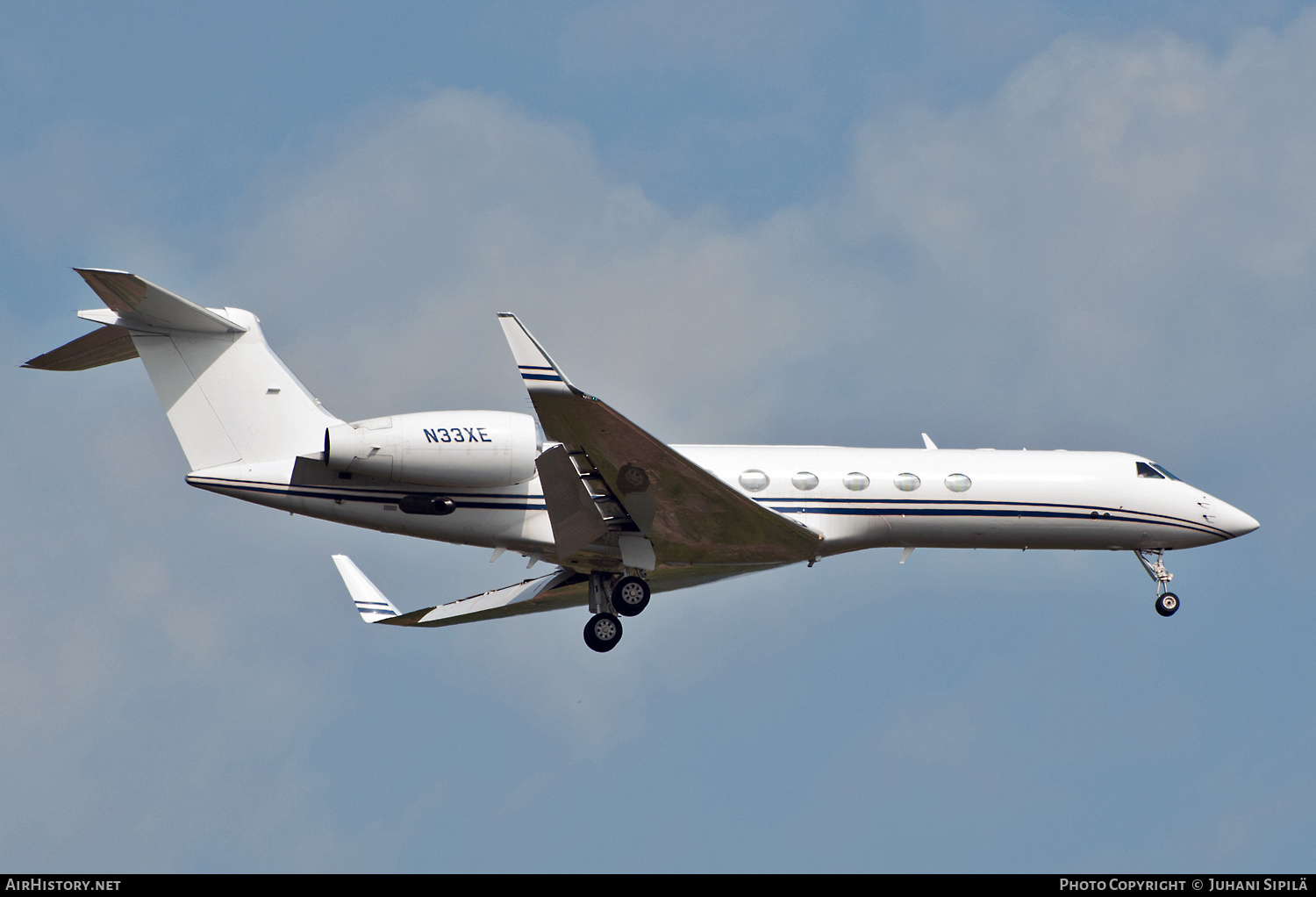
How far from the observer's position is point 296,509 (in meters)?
A: 21.2

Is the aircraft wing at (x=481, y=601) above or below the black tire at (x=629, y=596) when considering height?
above

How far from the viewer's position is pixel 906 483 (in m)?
23.0

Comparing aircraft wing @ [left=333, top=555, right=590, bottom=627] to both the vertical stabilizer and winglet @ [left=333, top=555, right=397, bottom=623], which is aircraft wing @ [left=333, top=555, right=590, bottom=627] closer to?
winglet @ [left=333, top=555, right=397, bottom=623]

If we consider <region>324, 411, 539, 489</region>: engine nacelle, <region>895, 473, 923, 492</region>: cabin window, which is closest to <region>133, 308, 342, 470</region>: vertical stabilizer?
<region>324, 411, 539, 489</region>: engine nacelle

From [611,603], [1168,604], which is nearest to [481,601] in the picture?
[611,603]

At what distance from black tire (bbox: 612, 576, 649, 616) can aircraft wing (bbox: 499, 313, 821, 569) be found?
1.46 ft

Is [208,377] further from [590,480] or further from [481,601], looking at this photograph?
[481,601]

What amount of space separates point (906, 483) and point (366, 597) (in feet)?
32.4

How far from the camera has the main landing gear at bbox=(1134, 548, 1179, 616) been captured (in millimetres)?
24719

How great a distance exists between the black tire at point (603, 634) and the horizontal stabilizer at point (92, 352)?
26.3ft

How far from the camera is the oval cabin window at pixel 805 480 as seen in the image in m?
22.7

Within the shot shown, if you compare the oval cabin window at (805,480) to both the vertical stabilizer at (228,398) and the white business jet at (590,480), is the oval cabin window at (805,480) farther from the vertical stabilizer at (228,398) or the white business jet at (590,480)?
the vertical stabilizer at (228,398)

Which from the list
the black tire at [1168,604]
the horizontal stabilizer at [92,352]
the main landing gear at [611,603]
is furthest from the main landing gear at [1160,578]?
the horizontal stabilizer at [92,352]
